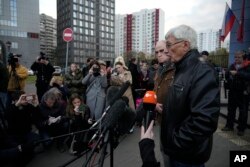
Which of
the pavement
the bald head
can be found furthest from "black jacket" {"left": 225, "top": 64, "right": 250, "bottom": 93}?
the bald head

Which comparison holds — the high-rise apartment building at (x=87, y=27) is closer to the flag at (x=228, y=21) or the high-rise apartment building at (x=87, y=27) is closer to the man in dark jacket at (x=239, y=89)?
the flag at (x=228, y=21)

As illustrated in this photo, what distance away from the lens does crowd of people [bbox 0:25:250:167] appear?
1619mm

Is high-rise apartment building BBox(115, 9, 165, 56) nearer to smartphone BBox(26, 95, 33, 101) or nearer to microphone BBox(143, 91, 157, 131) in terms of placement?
smartphone BBox(26, 95, 33, 101)

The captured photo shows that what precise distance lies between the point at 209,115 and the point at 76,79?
5709 millimetres

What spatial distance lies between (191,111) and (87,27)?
115309mm

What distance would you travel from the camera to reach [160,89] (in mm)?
2742

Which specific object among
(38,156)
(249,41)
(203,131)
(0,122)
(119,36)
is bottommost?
(38,156)

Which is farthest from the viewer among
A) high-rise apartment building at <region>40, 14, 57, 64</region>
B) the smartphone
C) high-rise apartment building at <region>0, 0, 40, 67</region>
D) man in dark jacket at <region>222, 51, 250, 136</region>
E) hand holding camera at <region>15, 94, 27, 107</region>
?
high-rise apartment building at <region>40, 14, 57, 64</region>

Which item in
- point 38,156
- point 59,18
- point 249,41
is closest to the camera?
point 38,156

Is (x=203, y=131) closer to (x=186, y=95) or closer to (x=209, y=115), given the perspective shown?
(x=209, y=115)

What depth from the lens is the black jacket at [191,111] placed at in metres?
1.58

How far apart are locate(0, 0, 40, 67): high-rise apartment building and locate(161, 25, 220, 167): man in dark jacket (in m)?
74.2

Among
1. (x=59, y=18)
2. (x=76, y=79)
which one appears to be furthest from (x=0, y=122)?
(x=59, y=18)

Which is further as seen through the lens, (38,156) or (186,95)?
(38,156)
